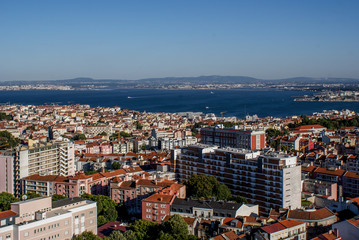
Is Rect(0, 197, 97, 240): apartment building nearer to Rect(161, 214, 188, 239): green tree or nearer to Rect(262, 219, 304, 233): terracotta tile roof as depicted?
Rect(161, 214, 188, 239): green tree

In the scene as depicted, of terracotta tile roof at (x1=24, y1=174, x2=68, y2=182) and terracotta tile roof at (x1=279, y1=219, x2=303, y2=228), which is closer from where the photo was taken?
terracotta tile roof at (x1=279, y1=219, x2=303, y2=228)

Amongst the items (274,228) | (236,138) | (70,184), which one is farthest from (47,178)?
(236,138)

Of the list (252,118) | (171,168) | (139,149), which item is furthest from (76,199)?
(252,118)

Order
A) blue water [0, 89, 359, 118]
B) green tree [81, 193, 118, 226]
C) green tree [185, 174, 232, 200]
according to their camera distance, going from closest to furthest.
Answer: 1. green tree [81, 193, 118, 226]
2. green tree [185, 174, 232, 200]
3. blue water [0, 89, 359, 118]

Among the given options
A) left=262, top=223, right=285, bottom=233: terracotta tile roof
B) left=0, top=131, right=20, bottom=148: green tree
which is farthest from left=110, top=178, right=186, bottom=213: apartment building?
left=0, top=131, right=20, bottom=148: green tree

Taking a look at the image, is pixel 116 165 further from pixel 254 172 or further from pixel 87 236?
pixel 87 236

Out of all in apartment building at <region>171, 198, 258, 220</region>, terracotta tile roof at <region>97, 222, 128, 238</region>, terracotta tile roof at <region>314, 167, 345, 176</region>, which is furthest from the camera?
terracotta tile roof at <region>314, 167, 345, 176</region>

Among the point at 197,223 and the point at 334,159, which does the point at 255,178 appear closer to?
the point at 197,223
